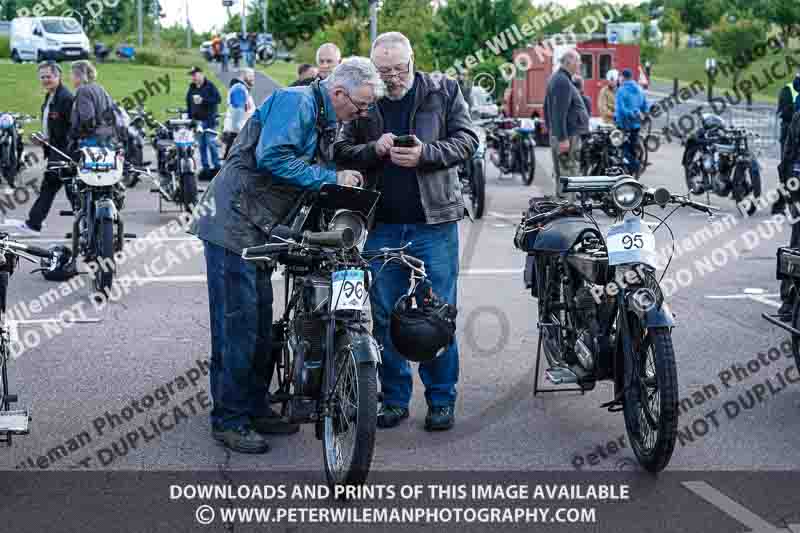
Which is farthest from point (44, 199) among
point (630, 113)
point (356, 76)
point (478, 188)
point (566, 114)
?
point (630, 113)

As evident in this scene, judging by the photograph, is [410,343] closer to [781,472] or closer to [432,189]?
[432,189]

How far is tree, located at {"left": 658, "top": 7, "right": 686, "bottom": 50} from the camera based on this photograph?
9131 centimetres

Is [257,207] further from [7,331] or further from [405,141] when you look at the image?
[7,331]

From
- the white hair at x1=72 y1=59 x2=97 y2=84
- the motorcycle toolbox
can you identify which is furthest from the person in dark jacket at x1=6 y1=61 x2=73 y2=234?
the motorcycle toolbox

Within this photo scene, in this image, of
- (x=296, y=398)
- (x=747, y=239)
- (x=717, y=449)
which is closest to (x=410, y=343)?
(x=296, y=398)

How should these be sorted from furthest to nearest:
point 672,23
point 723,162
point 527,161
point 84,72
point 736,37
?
point 672,23 → point 736,37 → point 527,161 → point 723,162 → point 84,72

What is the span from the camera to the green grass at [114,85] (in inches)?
1181

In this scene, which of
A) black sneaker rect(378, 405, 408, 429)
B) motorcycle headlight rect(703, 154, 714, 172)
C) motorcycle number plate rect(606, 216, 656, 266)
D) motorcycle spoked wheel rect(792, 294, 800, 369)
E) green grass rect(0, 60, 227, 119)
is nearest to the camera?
motorcycle number plate rect(606, 216, 656, 266)

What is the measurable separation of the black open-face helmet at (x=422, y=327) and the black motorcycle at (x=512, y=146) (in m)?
15.0

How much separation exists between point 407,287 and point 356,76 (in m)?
1.40

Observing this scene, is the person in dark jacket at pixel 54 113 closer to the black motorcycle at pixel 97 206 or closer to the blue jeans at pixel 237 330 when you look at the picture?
the black motorcycle at pixel 97 206

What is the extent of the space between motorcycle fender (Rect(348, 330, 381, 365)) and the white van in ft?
129

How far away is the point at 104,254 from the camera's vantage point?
10.3 m

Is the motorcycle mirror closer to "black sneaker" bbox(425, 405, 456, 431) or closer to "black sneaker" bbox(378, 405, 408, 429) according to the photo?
"black sneaker" bbox(425, 405, 456, 431)
